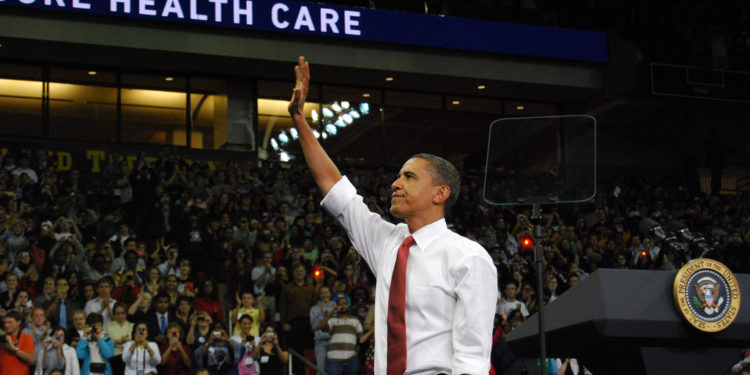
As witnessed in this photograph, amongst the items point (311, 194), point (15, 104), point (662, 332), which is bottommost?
point (662, 332)

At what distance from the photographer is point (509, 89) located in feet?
68.1

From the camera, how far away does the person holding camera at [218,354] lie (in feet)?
31.7

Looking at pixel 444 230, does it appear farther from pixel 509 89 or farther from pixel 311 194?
pixel 509 89

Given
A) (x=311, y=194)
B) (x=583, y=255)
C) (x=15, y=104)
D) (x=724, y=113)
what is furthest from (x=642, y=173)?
(x=15, y=104)

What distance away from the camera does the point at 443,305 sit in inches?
115

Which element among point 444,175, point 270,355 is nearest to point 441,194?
point 444,175

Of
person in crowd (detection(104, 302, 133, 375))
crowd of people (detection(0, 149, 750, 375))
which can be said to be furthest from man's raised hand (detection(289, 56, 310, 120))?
person in crowd (detection(104, 302, 133, 375))

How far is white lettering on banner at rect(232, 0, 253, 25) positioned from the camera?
1775 cm

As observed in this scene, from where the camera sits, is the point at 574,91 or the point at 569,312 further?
the point at 574,91

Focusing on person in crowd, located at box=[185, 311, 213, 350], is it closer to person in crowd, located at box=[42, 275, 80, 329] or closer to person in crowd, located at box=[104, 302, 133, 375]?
person in crowd, located at box=[104, 302, 133, 375]

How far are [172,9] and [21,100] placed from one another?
389 centimetres

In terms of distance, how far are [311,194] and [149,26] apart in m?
4.57

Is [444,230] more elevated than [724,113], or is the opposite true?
[724,113]

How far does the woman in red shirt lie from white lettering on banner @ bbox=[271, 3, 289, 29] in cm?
792
